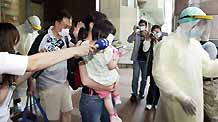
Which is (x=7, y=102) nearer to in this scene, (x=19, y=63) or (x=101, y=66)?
(x=19, y=63)

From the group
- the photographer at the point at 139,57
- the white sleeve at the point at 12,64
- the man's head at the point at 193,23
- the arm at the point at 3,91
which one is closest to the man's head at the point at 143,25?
the photographer at the point at 139,57

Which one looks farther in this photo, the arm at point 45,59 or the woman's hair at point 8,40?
the woman's hair at point 8,40

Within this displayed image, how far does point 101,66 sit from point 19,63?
88 cm

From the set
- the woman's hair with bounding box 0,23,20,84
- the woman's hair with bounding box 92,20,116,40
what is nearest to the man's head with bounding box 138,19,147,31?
the woman's hair with bounding box 92,20,116,40

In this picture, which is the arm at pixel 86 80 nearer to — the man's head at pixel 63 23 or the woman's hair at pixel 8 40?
the woman's hair at pixel 8 40

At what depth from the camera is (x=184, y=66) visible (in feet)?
6.76

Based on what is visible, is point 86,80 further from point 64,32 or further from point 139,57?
point 139,57

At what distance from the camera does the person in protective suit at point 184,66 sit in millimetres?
2012

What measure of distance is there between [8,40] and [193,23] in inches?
45.8

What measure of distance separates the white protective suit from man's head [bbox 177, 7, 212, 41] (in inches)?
1.7

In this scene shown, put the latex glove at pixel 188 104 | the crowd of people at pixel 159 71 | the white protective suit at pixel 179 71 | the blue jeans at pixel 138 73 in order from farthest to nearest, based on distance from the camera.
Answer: the blue jeans at pixel 138 73 < the white protective suit at pixel 179 71 < the latex glove at pixel 188 104 < the crowd of people at pixel 159 71

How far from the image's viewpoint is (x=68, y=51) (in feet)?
4.68

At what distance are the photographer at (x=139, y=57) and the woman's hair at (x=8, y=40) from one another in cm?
379

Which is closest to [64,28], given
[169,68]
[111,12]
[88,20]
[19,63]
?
[88,20]
